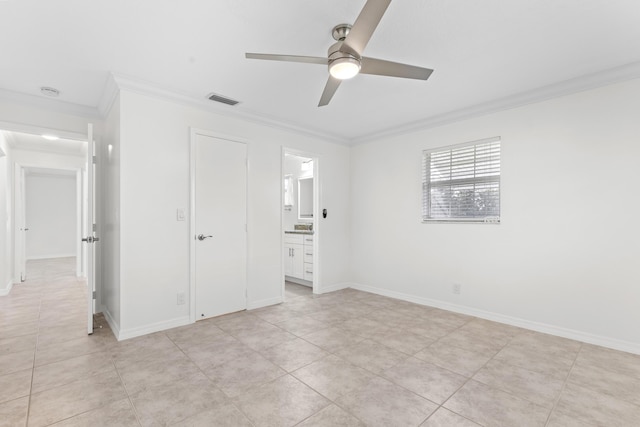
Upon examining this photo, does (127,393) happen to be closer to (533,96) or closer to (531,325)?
(531,325)

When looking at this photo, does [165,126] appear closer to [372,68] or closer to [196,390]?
[372,68]

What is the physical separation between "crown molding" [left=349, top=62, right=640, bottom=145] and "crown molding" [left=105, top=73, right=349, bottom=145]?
1.53 meters

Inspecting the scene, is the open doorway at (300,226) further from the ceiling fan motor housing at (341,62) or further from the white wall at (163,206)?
the ceiling fan motor housing at (341,62)

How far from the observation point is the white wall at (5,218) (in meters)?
4.41

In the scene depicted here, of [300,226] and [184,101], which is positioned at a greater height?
[184,101]

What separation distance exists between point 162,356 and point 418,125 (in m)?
3.96

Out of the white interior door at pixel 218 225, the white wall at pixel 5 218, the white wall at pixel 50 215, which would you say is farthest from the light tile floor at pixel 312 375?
the white wall at pixel 50 215

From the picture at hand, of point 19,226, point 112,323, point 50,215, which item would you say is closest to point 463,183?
point 112,323

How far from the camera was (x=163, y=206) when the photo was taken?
3.14 meters

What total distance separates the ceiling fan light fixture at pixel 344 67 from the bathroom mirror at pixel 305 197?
4049 millimetres

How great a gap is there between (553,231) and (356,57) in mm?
2718

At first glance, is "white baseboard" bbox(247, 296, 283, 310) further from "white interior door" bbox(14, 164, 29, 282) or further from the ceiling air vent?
"white interior door" bbox(14, 164, 29, 282)

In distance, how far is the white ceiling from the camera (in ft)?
6.27

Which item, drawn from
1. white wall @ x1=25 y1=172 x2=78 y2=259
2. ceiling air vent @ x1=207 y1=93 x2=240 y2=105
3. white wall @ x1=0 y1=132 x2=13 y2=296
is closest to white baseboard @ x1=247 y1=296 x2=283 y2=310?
ceiling air vent @ x1=207 y1=93 x2=240 y2=105
